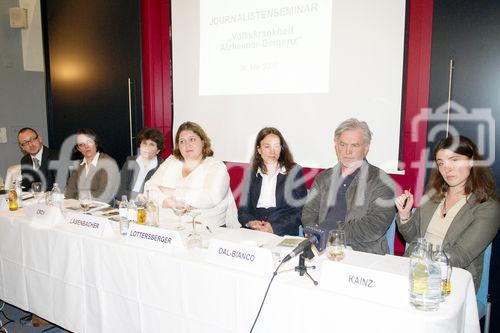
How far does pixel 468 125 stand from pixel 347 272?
1.82 meters

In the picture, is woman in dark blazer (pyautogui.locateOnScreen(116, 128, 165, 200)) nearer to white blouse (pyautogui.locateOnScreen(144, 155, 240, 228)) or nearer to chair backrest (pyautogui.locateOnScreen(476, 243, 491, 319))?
white blouse (pyautogui.locateOnScreen(144, 155, 240, 228))

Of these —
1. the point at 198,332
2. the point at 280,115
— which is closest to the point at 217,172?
the point at 280,115

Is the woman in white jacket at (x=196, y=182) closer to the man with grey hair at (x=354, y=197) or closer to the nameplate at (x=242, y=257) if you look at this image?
the man with grey hair at (x=354, y=197)

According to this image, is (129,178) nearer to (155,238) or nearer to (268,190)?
(268,190)

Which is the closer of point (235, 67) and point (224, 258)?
point (224, 258)

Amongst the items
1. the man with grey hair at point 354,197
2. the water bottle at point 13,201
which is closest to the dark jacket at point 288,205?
the man with grey hair at point 354,197

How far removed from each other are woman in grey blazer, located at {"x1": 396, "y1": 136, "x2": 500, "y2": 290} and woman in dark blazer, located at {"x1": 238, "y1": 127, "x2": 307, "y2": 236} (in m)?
0.74

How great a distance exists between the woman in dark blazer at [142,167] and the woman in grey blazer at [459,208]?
2.01m

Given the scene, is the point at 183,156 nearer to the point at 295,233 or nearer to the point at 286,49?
the point at 295,233

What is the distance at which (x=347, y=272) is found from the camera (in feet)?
4.62

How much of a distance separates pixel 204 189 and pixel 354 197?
37.9 inches

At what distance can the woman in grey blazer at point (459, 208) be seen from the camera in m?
1.88

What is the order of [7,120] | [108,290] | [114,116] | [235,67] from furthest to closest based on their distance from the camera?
[7,120] < [114,116] < [235,67] < [108,290]

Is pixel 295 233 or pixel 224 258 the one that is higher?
pixel 224 258
